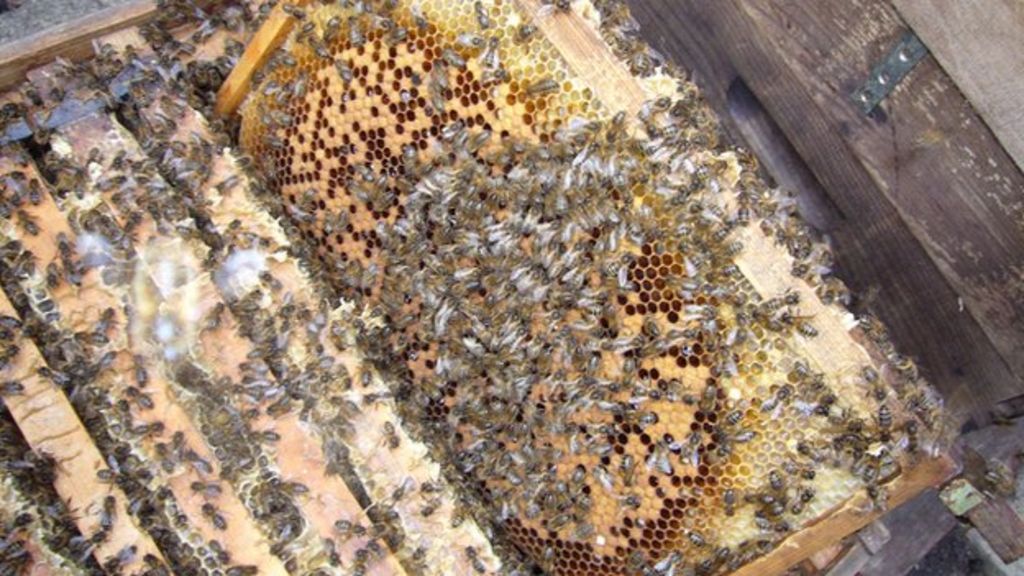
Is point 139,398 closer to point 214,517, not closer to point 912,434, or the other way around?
point 214,517

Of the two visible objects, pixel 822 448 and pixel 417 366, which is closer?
pixel 822 448

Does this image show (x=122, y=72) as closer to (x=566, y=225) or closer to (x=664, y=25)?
(x=566, y=225)

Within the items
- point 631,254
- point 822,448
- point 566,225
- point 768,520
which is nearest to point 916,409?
point 822,448

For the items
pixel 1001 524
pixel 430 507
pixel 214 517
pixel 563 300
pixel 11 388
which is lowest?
pixel 1001 524

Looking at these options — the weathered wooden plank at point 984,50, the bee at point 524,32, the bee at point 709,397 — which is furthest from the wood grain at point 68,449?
the weathered wooden plank at point 984,50

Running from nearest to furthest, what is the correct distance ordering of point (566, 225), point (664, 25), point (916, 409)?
point (916, 409), point (566, 225), point (664, 25)

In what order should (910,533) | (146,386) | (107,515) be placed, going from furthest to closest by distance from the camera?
1. (910,533)
2. (146,386)
3. (107,515)

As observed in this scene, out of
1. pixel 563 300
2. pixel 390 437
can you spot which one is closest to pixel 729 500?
pixel 563 300
